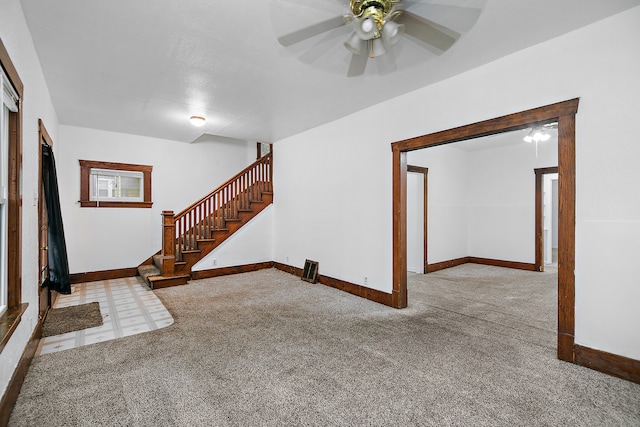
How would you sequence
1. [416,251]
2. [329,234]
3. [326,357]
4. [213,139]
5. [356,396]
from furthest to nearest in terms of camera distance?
[213,139] → [416,251] → [329,234] → [326,357] → [356,396]

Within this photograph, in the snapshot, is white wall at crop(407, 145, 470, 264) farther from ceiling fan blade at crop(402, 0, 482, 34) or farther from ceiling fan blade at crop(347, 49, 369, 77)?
ceiling fan blade at crop(402, 0, 482, 34)

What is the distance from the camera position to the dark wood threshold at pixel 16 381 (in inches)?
69.2

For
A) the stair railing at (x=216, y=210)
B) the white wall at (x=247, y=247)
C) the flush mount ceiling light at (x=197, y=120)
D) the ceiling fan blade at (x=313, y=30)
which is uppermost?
the flush mount ceiling light at (x=197, y=120)

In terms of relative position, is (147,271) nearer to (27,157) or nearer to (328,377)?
(27,157)

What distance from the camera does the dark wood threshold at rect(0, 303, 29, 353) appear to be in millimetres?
1650

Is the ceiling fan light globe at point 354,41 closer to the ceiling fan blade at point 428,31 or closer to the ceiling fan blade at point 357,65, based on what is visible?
the ceiling fan blade at point 428,31

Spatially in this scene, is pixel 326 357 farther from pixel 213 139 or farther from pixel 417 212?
pixel 213 139

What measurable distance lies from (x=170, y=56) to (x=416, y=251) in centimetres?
529

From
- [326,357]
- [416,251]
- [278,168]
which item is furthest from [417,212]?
[326,357]

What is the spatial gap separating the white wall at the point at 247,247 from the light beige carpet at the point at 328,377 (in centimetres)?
222

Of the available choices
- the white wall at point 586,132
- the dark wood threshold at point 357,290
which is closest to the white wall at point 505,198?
the white wall at point 586,132

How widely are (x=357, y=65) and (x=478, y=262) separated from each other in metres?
5.91

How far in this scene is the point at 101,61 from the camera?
302cm

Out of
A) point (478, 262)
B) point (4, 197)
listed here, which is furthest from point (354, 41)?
point (478, 262)
